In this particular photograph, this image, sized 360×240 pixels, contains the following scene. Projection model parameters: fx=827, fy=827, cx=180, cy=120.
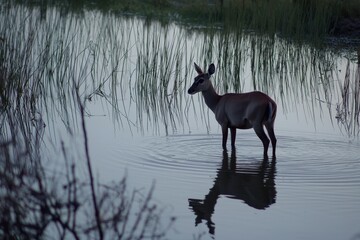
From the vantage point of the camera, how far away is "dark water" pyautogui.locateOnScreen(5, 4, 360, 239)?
5.50m

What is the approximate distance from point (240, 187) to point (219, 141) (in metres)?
1.86

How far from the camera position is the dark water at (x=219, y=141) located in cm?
550

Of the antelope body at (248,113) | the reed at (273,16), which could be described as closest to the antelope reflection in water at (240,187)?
the antelope body at (248,113)

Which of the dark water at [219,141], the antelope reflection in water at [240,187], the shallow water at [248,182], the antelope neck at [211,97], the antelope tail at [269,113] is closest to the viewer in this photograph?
the shallow water at [248,182]

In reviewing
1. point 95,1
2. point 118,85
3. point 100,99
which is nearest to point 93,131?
point 100,99

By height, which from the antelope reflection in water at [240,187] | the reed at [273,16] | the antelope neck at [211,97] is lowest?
the antelope reflection in water at [240,187]

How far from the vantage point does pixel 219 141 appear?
8.22 m

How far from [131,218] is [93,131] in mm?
3210

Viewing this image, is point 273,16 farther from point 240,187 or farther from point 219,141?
point 240,187

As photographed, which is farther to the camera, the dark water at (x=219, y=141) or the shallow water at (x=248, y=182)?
the dark water at (x=219, y=141)

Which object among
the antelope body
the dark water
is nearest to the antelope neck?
the antelope body

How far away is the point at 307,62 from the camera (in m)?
12.7

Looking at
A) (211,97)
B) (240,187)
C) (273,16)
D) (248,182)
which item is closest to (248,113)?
(211,97)

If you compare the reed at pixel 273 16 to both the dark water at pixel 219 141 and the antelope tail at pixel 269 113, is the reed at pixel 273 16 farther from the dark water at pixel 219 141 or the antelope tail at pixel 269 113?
the antelope tail at pixel 269 113
